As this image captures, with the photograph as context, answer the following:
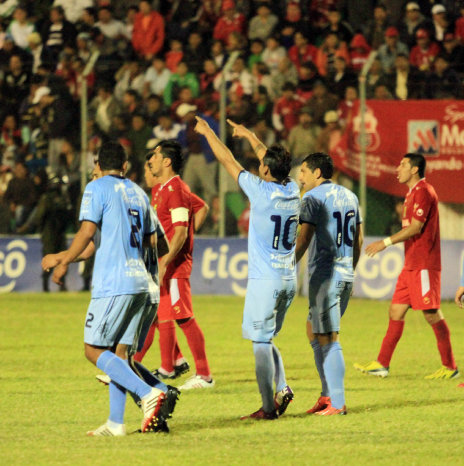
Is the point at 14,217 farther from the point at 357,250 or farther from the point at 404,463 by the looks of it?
the point at 404,463

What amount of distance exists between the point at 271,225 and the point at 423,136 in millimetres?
9929

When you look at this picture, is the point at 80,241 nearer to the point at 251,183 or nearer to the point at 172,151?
the point at 251,183

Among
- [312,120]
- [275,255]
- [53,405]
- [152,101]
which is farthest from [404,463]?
[152,101]

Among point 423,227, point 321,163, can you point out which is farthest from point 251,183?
point 423,227

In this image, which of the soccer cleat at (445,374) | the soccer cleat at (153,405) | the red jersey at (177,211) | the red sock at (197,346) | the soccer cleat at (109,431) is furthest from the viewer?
the soccer cleat at (445,374)

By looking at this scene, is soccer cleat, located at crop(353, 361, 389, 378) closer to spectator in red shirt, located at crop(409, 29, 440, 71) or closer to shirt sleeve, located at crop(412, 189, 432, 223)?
shirt sleeve, located at crop(412, 189, 432, 223)

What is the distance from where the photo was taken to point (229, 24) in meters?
21.7

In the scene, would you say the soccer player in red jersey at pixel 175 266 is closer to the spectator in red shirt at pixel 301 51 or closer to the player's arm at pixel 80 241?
the player's arm at pixel 80 241

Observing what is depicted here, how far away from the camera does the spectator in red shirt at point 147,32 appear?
71.6ft

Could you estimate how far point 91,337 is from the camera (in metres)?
7.39

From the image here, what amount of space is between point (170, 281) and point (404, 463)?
3735 millimetres

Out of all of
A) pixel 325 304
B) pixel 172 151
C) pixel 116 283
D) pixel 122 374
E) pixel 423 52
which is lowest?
pixel 122 374

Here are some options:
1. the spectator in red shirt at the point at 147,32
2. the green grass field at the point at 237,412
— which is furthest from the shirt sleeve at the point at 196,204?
the spectator in red shirt at the point at 147,32

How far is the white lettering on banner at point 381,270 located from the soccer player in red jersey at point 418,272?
660cm
